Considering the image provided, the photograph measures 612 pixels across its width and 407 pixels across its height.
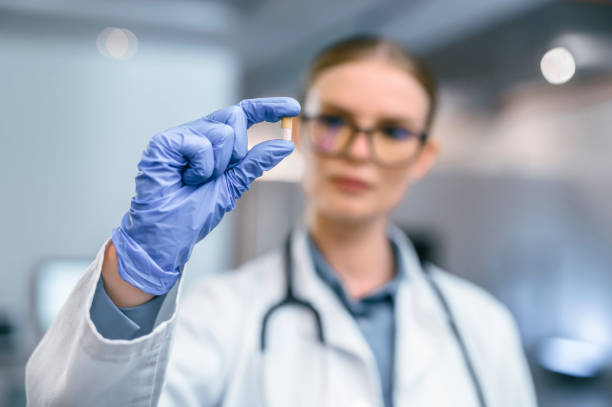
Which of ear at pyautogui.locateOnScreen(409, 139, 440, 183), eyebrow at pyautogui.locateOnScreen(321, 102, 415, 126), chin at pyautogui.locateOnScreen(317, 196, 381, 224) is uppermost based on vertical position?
eyebrow at pyautogui.locateOnScreen(321, 102, 415, 126)

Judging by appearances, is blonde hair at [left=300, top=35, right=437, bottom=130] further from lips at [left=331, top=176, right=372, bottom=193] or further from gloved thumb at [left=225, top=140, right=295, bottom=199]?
gloved thumb at [left=225, top=140, right=295, bottom=199]

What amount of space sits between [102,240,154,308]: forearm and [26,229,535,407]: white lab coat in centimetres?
4

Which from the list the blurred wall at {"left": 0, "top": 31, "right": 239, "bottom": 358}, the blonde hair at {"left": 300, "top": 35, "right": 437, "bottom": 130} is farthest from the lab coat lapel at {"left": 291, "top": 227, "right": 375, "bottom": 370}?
the blurred wall at {"left": 0, "top": 31, "right": 239, "bottom": 358}

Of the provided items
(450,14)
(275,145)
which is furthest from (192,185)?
(450,14)

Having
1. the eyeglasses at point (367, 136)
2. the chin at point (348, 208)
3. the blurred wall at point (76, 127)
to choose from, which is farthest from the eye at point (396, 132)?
the blurred wall at point (76, 127)

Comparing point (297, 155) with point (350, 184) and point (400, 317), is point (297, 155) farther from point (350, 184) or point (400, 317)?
point (400, 317)

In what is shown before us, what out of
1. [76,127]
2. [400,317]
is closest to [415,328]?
[400,317]

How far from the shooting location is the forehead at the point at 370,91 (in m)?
0.92

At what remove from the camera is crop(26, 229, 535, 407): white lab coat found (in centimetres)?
85

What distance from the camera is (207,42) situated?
10.9 feet

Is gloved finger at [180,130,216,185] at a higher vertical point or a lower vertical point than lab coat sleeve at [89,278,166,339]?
higher

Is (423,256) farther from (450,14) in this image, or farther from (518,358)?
(518,358)

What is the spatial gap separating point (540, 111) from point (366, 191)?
1.13 m

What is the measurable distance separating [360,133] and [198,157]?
1.19 ft
